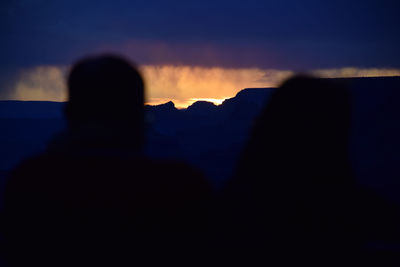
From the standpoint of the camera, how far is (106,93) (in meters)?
1.08

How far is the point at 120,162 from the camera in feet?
3.11

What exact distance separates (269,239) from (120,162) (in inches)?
31.5

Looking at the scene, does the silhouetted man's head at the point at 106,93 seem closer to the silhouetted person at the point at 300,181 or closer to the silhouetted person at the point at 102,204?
the silhouetted person at the point at 102,204

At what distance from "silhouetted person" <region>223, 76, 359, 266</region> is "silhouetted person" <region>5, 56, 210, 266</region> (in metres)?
0.51

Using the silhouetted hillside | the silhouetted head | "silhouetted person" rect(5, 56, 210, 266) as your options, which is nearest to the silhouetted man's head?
"silhouetted person" rect(5, 56, 210, 266)

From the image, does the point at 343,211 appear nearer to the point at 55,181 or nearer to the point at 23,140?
the point at 55,181

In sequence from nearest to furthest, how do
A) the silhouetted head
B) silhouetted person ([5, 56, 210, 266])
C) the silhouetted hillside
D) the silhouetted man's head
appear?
silhouetted person ([5, 56, 210, 266]) < the silhouetted man's head < the silhouetted head < the silhouetted hillside

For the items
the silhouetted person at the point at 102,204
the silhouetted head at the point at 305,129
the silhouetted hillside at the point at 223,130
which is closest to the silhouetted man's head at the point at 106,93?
the silhouetted person at the point at 102,204

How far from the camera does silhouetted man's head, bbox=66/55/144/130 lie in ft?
3.54

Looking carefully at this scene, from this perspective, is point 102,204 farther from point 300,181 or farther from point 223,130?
point 223,130

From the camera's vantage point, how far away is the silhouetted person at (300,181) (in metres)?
1.36

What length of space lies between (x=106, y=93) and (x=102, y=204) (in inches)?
14.1

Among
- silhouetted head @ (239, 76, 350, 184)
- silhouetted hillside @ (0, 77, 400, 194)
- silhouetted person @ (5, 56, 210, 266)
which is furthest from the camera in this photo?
silhouetted hillside @ (0, 77, 400, 194)

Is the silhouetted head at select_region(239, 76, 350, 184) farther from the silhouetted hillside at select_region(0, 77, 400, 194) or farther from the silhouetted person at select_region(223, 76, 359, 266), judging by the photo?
the silhouetted hillside at select_region(0, 77, 400, 194)
